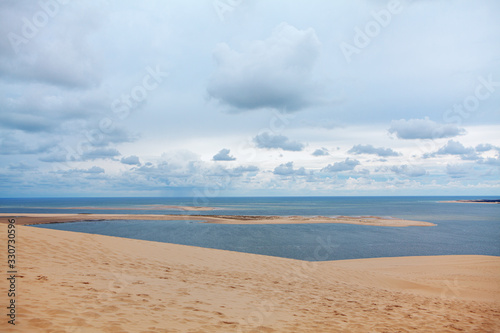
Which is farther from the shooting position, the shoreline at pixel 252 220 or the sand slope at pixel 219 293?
the shoreline at pixel 252 220

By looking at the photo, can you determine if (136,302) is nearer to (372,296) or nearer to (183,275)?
(183,275)

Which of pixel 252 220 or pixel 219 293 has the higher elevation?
pixel 219 293

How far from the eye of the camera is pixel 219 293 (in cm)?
1023

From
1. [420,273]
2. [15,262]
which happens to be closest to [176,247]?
[15,262]

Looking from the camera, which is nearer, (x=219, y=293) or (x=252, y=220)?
(x=219, y=293)

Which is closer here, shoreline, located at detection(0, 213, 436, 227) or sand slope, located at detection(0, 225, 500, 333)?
sand slope, located at detection(0, 225, 500, 333)

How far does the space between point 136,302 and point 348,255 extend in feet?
70.5

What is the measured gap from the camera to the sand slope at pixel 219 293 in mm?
7066

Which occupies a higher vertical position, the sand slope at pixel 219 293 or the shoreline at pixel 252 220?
the sand slope at pixel 219 293

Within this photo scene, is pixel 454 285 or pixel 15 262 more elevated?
pixel 15 262

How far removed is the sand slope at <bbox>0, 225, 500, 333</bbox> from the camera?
7.07 meters

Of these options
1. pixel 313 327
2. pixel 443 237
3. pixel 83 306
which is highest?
pixel 83 306

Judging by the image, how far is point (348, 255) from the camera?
26.1m

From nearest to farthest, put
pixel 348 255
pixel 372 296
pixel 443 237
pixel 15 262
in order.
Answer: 1. pixel 15 262
2. pixel 372 296
3. pixel 348 255
4. pixel 443 237
